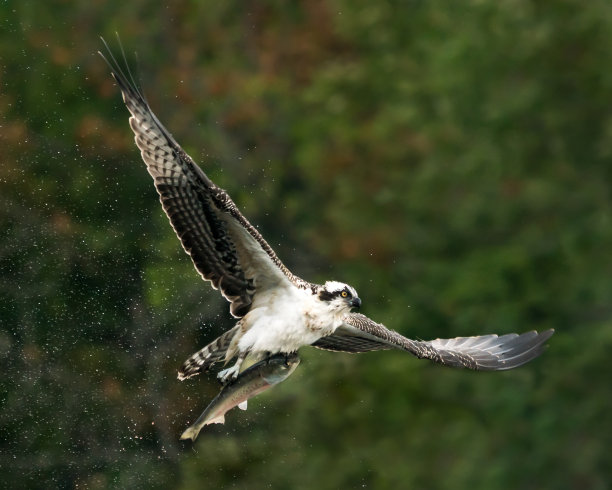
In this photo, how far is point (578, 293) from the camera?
22297mm

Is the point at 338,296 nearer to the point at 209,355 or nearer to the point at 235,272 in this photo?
the point at 235,272

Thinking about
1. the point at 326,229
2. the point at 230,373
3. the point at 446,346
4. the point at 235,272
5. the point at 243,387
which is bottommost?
the point at 326,229

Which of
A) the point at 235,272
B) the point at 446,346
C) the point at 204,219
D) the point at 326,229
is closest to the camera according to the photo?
the point at 204,219

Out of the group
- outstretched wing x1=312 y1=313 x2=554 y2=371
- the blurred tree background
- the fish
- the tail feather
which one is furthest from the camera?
the blurred tree background

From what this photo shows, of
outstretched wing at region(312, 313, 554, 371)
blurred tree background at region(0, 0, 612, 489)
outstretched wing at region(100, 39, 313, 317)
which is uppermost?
outstretched wing at region(100, 39, 313, 317)

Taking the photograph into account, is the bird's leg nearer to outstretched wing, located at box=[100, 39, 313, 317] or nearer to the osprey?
the osprey

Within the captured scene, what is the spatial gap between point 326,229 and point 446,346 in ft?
35.8

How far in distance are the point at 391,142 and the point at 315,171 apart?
1368 millimetres

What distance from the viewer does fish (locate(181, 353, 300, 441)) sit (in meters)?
11.0

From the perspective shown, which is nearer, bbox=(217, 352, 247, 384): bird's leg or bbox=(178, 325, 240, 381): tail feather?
bbox=(217, 352, 247, 384): bird's leg

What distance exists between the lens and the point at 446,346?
13328 mm

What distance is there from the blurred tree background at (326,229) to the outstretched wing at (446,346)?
5.22 m

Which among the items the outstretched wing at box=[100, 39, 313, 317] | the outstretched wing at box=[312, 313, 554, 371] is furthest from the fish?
the outstretched wing at box=[312, 313, 554, 371]

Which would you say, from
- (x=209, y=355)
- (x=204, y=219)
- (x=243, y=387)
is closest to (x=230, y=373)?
(x=243, y=387)
